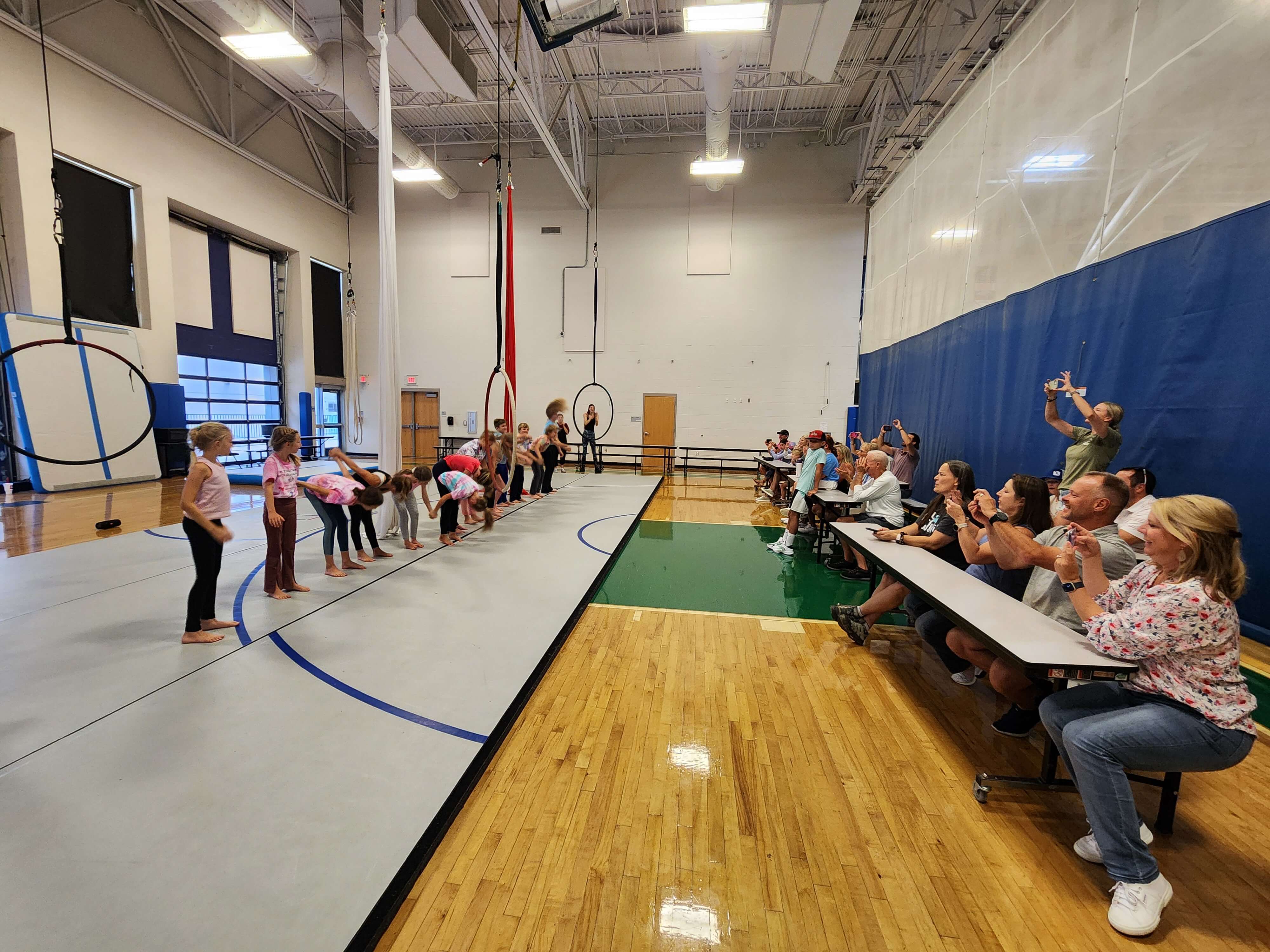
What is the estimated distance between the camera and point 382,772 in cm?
188

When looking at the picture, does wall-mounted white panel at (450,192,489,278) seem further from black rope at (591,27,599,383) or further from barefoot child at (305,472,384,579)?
barefoot child at (305,472,384,579)

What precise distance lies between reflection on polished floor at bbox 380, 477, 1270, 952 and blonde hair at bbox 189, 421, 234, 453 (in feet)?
7.53

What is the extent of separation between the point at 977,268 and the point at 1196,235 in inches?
131

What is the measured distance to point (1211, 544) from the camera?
1.42 m

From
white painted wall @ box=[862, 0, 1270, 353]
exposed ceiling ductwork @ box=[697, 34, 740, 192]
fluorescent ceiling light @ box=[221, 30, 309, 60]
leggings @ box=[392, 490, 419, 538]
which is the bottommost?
leggings @ box=[392, 490, 419, 538]

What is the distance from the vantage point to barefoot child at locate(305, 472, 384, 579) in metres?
4.03

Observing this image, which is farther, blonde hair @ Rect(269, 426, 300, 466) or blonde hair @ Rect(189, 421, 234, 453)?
blonde hair @ Rect(269, 426, 300, 466)

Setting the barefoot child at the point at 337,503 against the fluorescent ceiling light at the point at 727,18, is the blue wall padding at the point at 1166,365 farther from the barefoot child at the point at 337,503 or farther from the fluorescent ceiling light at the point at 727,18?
the barefoot child at the point at 337,503

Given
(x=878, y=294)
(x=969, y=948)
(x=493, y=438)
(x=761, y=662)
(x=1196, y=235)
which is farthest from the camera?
(x=878, y=294)

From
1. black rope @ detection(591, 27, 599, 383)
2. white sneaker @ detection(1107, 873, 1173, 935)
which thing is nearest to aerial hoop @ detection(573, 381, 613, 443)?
black rope @ detection(591, 27, 599, 383)

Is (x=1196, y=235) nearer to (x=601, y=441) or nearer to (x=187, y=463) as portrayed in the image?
(x=601, y=441)

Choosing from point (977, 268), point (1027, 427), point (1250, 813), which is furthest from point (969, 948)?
point (977, 268)

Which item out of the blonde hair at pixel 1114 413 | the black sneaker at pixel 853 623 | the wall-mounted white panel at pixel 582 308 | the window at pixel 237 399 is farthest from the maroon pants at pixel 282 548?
the wall-mounted white panel at pixel 582 308

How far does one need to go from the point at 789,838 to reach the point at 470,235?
49.7ft
